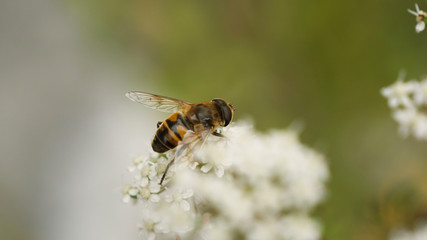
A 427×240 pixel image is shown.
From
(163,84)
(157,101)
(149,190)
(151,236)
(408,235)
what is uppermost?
(163,84)

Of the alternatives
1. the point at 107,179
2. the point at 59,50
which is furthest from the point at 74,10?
the point at 107,179

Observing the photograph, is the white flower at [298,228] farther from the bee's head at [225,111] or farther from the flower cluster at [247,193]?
the bee's head at [225,111]

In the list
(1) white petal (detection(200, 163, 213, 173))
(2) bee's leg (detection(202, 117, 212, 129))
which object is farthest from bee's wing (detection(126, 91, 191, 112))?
(1) white petal (detection(200, 163, 213, 173))

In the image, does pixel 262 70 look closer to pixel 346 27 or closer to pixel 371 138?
pixel 346 27

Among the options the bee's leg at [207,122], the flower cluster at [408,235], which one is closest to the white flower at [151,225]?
the bee's leg at [207,122]

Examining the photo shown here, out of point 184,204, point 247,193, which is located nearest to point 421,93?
point 247,193

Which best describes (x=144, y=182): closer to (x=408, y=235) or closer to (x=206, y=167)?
(x=206, y=167)

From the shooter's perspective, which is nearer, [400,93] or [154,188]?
[154,188]
